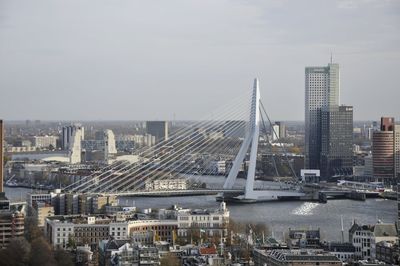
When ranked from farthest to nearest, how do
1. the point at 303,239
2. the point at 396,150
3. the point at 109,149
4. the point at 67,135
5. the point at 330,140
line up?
the point at 67,135 < the point at 109,149 < the point at 330,140 < the point at 396,150 < the point at 303,239

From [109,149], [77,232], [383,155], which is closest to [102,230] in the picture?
[77,232]

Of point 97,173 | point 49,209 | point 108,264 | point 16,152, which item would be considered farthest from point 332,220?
point 16,152

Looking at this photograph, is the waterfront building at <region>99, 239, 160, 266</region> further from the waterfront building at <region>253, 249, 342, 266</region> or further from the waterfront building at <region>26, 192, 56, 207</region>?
the waterfront building at <region>26, 192, 56, 207</region>

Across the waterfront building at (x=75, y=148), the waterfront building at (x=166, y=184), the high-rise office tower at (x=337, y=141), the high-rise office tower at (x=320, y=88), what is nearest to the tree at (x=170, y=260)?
the waterfront building at (x=166, y=184)

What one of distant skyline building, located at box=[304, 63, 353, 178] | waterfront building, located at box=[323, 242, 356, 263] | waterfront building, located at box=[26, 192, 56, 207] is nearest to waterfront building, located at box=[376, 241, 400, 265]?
waterfront building, located at box=[323, 242, 356, 263]

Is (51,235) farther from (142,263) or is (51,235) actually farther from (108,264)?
(142,263)

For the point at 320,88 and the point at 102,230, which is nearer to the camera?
the point at 102,230

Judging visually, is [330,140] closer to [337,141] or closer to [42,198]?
[337,141]
